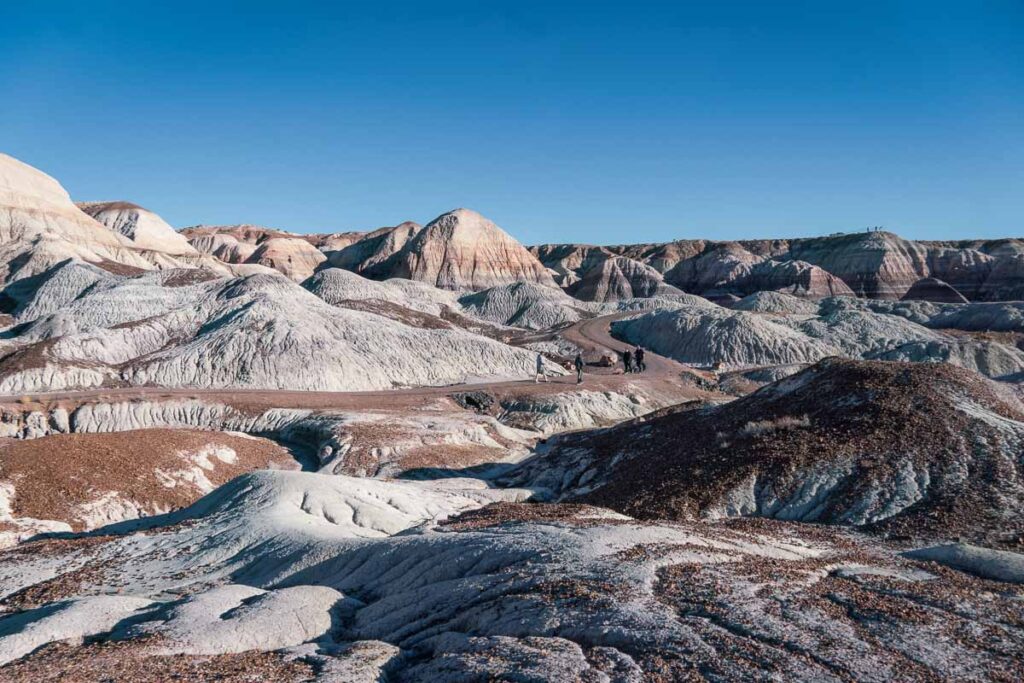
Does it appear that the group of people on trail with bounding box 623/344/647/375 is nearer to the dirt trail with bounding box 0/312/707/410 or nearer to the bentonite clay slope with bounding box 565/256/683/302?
the dirt trail with bounding box 0/312/707/410

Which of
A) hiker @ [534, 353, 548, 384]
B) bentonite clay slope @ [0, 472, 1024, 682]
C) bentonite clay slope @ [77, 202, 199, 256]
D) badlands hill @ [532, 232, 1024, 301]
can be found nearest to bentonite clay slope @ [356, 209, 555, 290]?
badlands hill @ [532, 232, 1024, 301]

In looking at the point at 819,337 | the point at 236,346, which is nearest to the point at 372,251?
the point at 819,337

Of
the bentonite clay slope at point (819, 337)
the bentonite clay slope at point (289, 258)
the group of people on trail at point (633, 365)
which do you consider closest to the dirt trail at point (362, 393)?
the group of people on trail at point (633, 365)

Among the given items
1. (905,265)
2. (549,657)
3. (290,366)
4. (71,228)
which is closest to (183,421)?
(290,366)

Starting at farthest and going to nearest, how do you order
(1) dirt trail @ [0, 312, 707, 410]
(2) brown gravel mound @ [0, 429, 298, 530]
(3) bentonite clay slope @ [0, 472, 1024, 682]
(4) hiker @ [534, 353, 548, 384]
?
(4) hiker @ [534, 353, 548, 384], (1) dirt trail @ [0, 312, 707, 410], (2) brown gravel mound @ [0, 429, 298, 530], (3) bentonite clay slope @ [0, 472, 1024, 682]

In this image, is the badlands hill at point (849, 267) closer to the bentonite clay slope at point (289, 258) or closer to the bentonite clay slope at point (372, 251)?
the bentonite clay slope at point (372, 251)
